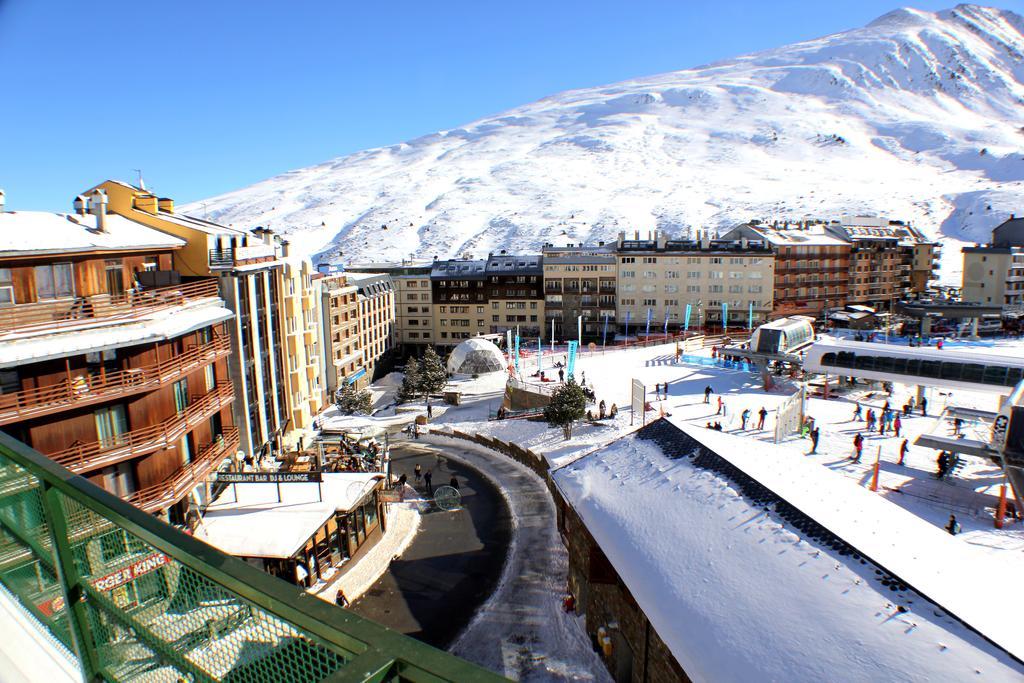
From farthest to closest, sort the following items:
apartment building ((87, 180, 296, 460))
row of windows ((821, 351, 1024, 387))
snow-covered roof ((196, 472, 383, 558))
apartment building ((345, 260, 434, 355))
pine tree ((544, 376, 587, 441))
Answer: apartment building ((345, 260, 434, 355)) → row of windows ((821, 351, 1024, 387)) → pine tree ((544, 376, 587, 441)) → apartment building ((87, 180, 296, 460)) → snow-covered roof ((196, 472, 383, 558))

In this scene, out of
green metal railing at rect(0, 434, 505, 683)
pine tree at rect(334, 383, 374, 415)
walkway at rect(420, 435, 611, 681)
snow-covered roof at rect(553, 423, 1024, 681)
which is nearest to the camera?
green metal railing at rect(0, 434, 505, 683)

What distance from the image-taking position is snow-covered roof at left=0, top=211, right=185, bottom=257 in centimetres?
1794

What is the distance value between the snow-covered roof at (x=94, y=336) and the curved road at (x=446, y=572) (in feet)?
34.7

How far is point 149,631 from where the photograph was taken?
3191 mm

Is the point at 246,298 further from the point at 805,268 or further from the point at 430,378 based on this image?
the point at 805,268

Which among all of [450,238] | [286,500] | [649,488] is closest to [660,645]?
[649,488]

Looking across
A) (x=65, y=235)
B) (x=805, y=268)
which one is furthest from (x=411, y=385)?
(x=805, y=268)

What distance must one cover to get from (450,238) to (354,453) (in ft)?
412

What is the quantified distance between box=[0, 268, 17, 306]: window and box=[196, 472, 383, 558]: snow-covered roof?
334 inches

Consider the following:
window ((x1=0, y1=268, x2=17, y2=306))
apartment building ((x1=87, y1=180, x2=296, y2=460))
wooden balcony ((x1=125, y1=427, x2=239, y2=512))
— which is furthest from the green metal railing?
apartment building ((x1=87, y1=180, x2=296, y2=460))

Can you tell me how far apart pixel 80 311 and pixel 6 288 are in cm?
180

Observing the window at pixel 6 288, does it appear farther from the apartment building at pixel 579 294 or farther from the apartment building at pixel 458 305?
the apartment building at pixel 579 294

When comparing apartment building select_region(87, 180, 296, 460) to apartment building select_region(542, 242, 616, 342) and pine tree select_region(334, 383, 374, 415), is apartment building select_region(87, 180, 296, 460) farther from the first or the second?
apartment building select_region(542, 242, 616, 342)

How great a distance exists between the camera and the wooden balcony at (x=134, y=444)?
59.0 feet
